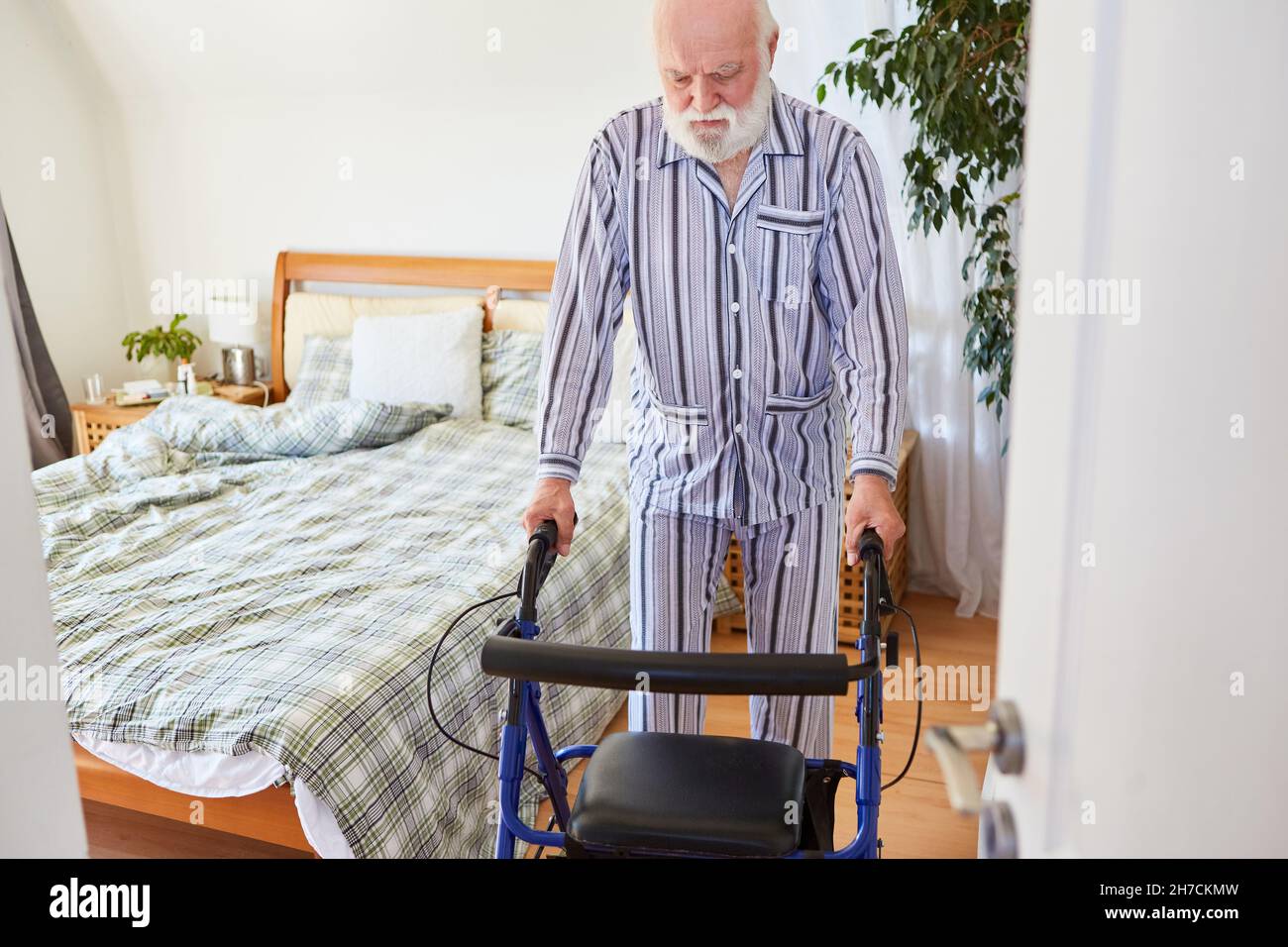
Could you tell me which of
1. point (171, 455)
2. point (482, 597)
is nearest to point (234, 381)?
point (171, 455)

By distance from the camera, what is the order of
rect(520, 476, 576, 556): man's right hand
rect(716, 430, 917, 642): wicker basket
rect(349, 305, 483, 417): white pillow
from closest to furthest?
→ 1. rect(520, 476, 576, 556): man's right hand
2. rect(716, 430, 917, 642): wicker basket
3. rect(349, 305, 483, 417): white pillow

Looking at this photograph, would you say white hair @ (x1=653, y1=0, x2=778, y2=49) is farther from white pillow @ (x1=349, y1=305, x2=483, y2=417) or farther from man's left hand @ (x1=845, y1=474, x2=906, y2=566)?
white pillow @ (x1=349, y1=305, x2=483, y2=417)

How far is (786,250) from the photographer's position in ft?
5.67

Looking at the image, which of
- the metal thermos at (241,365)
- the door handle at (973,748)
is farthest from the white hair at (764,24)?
the metal thermos at (241,365)

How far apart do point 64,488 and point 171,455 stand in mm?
349

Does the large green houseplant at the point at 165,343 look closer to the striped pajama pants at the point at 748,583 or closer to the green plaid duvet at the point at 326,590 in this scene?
the green plaid duvet at the point at 326,590

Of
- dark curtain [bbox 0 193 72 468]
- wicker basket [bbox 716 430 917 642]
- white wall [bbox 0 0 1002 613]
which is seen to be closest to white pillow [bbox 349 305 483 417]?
white wall [bbox 0 0 1002 613]

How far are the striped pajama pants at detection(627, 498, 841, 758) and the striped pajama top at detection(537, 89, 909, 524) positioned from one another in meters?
0.04

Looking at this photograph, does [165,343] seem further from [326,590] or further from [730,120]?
[730,120]

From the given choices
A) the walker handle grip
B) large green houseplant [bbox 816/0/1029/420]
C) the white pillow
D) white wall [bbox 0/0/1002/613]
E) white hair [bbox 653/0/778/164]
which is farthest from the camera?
the white pillow

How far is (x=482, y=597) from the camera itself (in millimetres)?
2354

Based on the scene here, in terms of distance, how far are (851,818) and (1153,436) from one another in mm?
1647

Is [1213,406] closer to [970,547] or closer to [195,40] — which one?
[970,547]

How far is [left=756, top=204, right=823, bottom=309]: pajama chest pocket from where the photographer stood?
1724 mm
